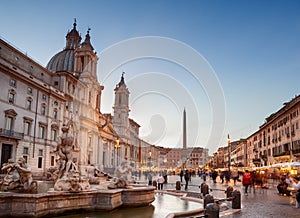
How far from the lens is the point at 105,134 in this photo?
70.8 metres

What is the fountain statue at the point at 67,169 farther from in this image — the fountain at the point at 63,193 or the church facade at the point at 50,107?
the church facade at the point at 50,107

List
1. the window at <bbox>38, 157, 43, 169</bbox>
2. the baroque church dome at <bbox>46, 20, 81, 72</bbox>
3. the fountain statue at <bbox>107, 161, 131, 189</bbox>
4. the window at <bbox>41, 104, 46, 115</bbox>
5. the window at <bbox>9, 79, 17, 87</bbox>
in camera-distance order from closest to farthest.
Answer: the fountain statue at <bbox>107, 161, 131, 189</bbox>
the window at <bbox>9, 79, 17, 87</bbox>
the window at <bbox>38, 157, 43, 169</bbox>
the window at <bbox>41, 104, 46, 115</bbox>
the baroque church dome at <bbox>46, 20, 81, 72</bbox>

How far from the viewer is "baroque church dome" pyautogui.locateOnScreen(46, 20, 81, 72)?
64.8 metres

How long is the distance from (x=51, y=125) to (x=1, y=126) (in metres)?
9.72

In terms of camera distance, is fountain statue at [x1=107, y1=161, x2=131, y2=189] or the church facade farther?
the church facade

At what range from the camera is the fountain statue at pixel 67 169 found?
9336 mm

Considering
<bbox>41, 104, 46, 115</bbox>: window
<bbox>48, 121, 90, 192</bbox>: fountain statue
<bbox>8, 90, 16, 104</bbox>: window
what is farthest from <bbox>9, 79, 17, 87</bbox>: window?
<bbox>48, 121, 90, 192</bbox>: fountain statue

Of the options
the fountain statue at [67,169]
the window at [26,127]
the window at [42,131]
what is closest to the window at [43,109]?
the window at [42,131]

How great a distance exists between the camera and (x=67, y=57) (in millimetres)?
66812

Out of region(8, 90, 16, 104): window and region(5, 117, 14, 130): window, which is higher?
region(8, 90, 16, 104): window

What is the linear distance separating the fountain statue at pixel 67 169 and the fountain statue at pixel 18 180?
0.89 meters

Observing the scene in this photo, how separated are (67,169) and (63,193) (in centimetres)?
173

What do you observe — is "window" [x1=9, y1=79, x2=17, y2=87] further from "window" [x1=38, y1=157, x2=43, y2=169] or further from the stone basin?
the stone basin

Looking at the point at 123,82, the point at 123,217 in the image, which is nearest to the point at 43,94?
the point at 123,217
